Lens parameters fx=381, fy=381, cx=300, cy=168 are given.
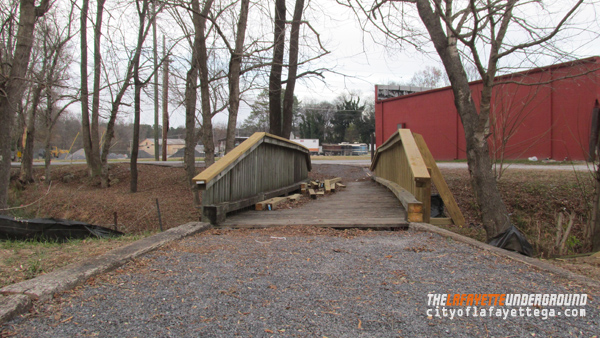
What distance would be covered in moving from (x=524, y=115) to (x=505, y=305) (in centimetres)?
1641

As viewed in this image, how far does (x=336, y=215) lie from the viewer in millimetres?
6129

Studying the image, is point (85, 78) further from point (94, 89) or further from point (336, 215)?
point (336, 215)

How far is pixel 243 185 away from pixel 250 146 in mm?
674

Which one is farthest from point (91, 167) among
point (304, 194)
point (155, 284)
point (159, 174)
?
point (155, 284)

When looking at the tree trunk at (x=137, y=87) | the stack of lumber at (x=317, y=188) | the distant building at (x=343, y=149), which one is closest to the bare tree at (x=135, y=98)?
the tree trunk at (x=137, y=87)

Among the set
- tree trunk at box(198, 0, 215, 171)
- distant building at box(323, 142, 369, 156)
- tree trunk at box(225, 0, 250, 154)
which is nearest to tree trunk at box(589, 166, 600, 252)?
tree trunk at box(225, 0, 250, 154)

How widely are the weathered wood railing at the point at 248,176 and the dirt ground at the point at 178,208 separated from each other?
1145 millimetres

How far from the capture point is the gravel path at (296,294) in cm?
212

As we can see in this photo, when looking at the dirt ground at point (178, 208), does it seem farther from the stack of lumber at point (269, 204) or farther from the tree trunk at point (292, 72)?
the tree trunk at point (292, 72)

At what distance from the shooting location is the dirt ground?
3.62m

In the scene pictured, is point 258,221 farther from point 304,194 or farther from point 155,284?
point 304,194

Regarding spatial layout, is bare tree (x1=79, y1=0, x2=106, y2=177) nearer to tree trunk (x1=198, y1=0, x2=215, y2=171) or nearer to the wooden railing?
tree trunk (x1=198, y1=0, x2=215, y2=171)

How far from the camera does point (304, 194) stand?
371 inches

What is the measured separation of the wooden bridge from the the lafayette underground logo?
2555mm
